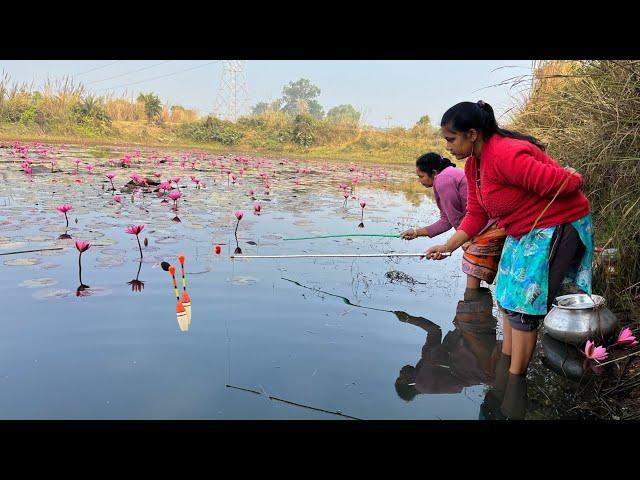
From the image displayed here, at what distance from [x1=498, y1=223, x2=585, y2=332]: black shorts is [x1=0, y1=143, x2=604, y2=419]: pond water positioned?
337 millimetres

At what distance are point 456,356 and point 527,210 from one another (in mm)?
1000

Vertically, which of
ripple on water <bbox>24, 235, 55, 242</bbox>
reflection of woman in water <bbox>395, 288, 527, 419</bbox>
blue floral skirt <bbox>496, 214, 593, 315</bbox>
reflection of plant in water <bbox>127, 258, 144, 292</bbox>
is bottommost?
reflection of woman in water <bbox>395, 288, 527, 419</bbox>

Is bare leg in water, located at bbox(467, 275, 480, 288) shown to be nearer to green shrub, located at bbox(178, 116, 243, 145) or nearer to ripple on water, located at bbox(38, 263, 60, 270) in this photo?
ripple on water, located at bbox(38, 263, 60, 270)

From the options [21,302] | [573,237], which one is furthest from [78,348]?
[573,237]

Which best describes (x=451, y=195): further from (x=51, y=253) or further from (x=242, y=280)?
(x=51, y=253)

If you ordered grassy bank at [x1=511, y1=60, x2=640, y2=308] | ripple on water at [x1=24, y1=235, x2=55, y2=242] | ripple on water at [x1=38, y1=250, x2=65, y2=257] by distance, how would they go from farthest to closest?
ripple on water at [x1=24, y1=235, x2=55, y2=242] → ripple on water at [x1=38, y1=250, x2=65, y2=257] → grassy bank at [x1=511, y1=60, x2=640, y2=308]

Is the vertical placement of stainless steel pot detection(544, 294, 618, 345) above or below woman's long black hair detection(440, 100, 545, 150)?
below

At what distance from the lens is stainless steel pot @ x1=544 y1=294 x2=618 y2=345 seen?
2.29 meters

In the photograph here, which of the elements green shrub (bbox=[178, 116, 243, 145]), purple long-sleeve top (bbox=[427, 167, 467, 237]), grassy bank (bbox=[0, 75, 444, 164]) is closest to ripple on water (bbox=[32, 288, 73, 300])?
purple long-sleeve top (bbox=[427, 167, 467, 237])

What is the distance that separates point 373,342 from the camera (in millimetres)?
2828

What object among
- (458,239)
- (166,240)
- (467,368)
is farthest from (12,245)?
(467,368)

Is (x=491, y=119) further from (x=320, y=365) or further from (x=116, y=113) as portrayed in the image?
(x=116, y=113)

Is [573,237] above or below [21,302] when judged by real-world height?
above

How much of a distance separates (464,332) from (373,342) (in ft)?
2.21
